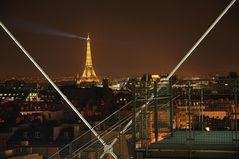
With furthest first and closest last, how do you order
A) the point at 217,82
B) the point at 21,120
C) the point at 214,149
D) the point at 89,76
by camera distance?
the point at 89,76, the point at 21,120, the point at 217,82, the point at 214,149

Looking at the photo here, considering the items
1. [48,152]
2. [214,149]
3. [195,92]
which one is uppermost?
[195,92]

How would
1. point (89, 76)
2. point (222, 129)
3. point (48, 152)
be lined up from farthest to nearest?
point (89, 76) → point (48, 152) → point (222, 129)

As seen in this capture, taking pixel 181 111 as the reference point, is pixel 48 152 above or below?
below

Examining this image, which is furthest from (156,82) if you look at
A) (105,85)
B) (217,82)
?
(105,85)

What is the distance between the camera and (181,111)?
26.5 feet

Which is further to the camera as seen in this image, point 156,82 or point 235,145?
point 156,82

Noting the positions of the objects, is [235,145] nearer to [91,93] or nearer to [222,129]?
[222,129]

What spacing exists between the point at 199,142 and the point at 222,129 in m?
1.84

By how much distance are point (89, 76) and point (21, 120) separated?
7665cm

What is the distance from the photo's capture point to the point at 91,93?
8444 cm

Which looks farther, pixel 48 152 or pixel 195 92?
pixel 48 152

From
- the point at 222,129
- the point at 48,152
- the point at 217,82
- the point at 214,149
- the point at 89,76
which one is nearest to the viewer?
the point at 214,149

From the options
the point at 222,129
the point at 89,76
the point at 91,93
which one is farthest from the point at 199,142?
the point at 89,76

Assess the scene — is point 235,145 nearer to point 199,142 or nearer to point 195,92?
point 199,142
